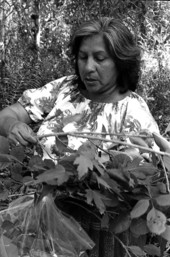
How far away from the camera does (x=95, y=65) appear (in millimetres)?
1585

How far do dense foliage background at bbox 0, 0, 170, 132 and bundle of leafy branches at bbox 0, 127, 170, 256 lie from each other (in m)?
2.14

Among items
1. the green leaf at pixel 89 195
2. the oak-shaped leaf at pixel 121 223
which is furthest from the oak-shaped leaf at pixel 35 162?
the oak-shaped leaf at pixel 121 223

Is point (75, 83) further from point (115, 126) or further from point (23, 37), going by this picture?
point (23, 37)

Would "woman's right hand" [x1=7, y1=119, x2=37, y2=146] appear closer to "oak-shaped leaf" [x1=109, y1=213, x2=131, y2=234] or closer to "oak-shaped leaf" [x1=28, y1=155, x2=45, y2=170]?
"oak-shaped leaf" [x1=28, y1=155, x2=45, y2=170]

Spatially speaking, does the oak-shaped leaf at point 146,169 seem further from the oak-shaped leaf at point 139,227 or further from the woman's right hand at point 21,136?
the woman's right hand at point 21,136

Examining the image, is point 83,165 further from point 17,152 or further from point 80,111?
point 80,111

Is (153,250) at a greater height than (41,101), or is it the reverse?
(41,101)

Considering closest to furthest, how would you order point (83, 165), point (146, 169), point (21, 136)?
point (83, 165) < point (146, 169) < point (21, 136)

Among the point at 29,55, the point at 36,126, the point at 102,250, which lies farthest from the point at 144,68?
the point at 102,250

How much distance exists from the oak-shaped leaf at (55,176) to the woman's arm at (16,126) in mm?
178

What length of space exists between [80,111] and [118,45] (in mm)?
274

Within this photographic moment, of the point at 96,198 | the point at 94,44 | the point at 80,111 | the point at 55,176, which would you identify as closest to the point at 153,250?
the point at 96,198

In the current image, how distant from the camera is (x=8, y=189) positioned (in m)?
1.09

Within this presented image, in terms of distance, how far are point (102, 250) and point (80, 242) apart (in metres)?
0.23
